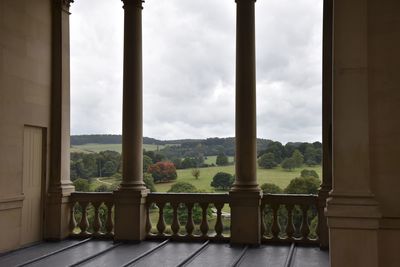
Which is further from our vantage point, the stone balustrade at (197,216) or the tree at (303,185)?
the tree at (303,185)

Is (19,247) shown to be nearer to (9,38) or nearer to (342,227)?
(9,38)

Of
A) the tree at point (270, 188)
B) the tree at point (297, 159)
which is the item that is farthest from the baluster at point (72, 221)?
the tree at point (297, 159)

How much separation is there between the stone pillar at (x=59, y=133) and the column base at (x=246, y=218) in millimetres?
7959

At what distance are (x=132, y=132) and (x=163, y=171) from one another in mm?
2528

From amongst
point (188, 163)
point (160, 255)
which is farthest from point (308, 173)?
point (160, 255)

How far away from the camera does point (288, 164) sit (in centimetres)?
2008

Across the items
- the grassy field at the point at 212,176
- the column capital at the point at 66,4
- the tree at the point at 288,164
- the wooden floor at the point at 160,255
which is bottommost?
the wooden floor at the point at 160,255

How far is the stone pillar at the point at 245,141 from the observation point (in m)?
19.2

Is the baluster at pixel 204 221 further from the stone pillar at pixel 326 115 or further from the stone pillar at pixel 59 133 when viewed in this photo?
the stone pillar at pixel 59 133

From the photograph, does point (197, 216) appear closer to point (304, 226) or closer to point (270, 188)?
point (270, 188)

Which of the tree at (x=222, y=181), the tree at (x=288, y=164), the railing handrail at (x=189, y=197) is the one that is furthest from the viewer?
the tree at (x=222, y=181)

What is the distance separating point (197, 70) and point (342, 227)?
13421 millimetres

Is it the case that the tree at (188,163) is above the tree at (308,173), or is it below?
above

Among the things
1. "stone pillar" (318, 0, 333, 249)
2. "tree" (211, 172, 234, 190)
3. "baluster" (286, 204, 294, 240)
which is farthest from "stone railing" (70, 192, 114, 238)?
"stone pillar" (318, 0, 333, 249)
